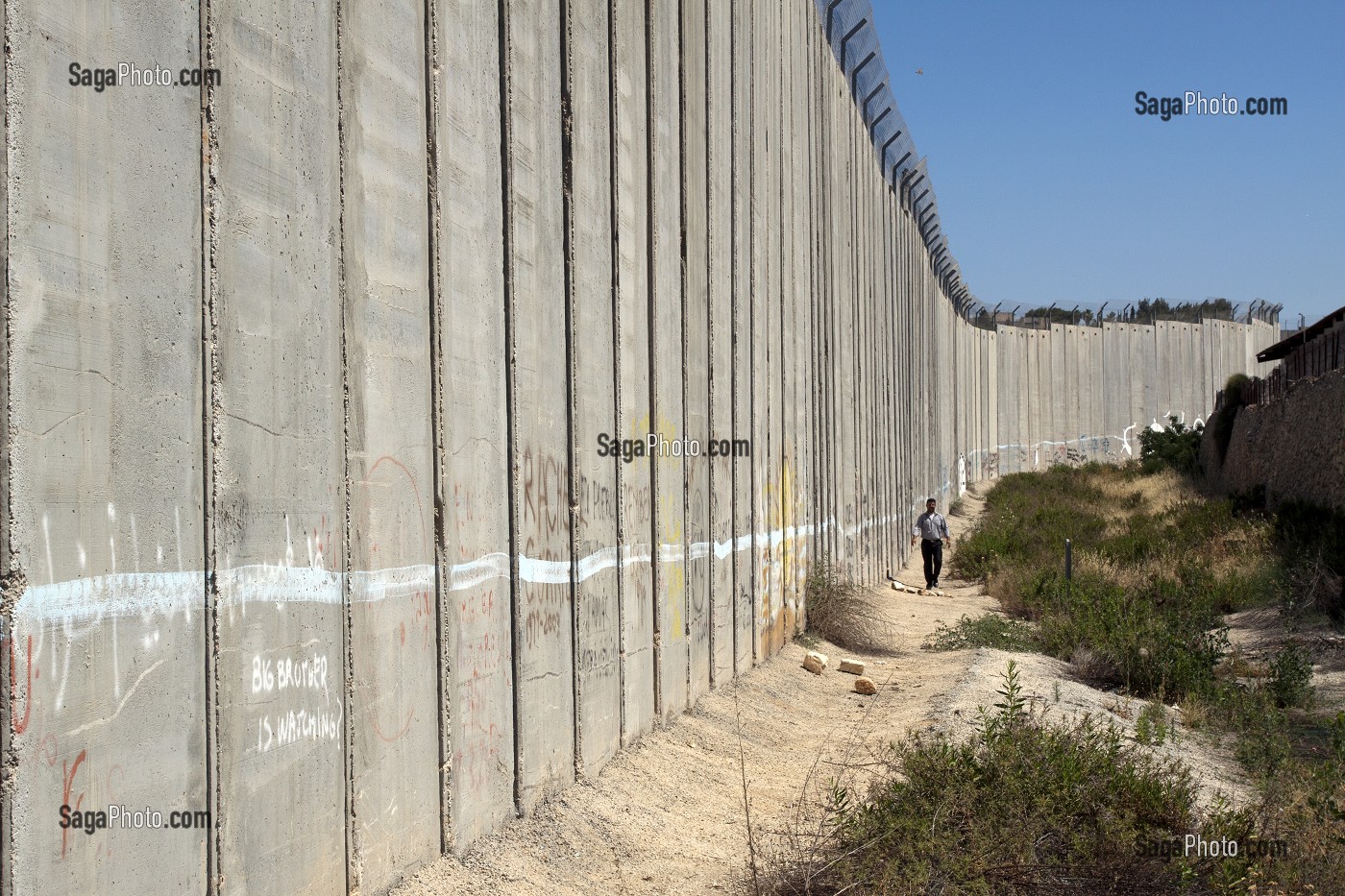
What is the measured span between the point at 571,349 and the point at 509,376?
2.68ft

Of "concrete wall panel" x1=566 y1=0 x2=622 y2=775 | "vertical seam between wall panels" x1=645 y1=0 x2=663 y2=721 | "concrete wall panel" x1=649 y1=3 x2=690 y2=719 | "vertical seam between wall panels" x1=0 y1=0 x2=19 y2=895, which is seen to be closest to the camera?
"vertical seam between wall panels" x1=0 y1=0 x2=19 y2=895

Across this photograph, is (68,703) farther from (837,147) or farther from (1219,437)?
(1219,437)

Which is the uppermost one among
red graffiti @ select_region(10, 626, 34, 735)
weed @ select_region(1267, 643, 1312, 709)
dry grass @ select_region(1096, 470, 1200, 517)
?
red graffiti @ select_region(10, 626, 34, 735)

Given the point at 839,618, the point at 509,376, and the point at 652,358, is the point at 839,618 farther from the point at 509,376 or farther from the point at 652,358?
the point at 509,376

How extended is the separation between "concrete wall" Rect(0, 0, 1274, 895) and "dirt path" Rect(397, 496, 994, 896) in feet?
0.60

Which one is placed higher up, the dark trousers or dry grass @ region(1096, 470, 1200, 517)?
dry grass @ region(1096, 470, 1200, 517)

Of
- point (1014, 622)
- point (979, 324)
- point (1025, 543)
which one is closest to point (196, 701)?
point (1014, 622)

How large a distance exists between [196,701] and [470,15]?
3.14m

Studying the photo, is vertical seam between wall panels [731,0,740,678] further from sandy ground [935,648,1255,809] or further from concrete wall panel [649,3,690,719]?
sandy ground [935,648,1255,809]

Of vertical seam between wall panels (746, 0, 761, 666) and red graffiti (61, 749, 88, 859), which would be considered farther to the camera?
vertical seam between wall panels (746, 0, 761, 666)

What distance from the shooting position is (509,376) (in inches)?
209

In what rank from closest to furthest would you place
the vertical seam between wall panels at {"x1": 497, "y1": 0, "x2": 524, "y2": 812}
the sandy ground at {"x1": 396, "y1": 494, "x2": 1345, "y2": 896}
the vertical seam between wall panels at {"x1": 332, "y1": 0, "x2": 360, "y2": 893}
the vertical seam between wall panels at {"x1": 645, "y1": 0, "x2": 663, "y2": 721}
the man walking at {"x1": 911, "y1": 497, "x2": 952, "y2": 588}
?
1. the vertical seam between wall panels at {"x1": 332, "y1": 0, "x2": 360, "y2": 893}
2. the sandy ground at {"x1": 396, "y1": 494, "x2": 1345, "y2": 896}
3. the vertical seam between wall panels at {"x1": 497, "y1": 0, "x2": 524, "y2": 812}
4. the vertical seam between wall panels at {"x1": 645, "y1": 0, "x2": 663, "y2": 721}
5. the man walking at {"x1": 911, "y1": 497, "x2": 952, "y2": 588}

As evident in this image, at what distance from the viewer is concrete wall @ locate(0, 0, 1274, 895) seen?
9.14 feet

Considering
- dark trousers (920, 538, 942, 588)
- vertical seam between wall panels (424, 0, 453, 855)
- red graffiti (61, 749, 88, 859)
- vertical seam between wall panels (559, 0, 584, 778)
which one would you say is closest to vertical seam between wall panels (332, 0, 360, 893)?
vertical seam between wall panels (424, 0, 453, 855)
